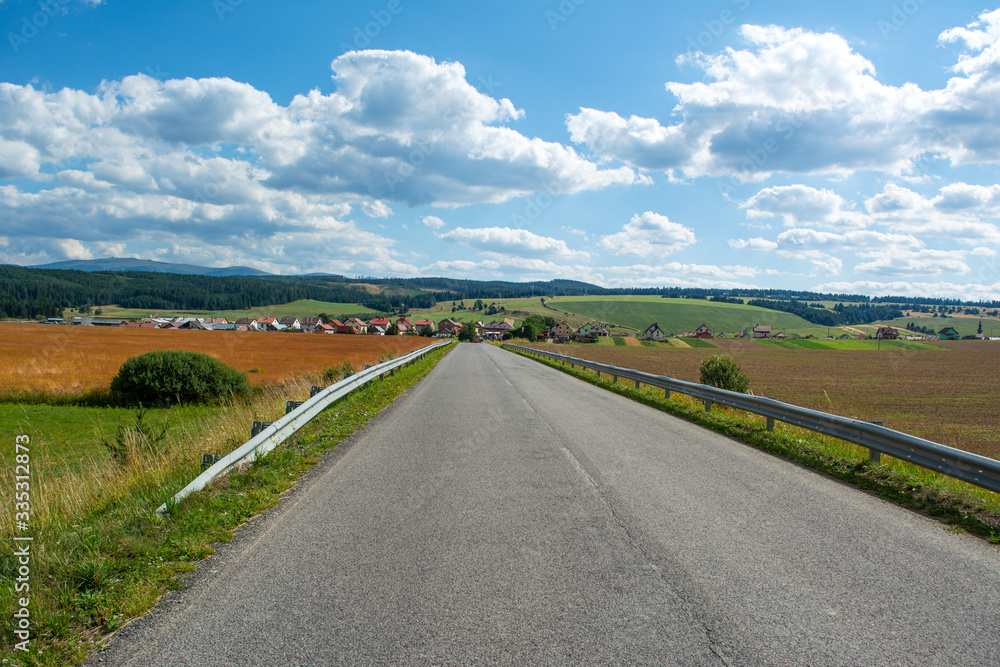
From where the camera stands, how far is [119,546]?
3902 millimetres

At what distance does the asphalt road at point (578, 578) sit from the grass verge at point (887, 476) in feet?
1.17

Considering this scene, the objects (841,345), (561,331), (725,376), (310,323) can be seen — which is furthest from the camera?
(310,323)

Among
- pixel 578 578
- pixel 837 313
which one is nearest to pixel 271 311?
pixel 578 578

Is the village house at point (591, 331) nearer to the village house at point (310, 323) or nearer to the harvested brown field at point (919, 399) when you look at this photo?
the village house at point (310, 323)

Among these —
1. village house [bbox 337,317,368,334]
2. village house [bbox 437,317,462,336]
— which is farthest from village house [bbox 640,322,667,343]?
village house [bbox 337,317,368,334]

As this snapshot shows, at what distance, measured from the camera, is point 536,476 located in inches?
249

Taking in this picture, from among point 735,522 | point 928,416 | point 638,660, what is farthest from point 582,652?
point 928,416

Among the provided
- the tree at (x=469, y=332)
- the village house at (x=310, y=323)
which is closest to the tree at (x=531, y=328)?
the tree at (x=469, y=332)

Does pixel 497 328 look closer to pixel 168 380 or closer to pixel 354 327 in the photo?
pixel 354 327

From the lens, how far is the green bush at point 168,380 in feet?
53.9

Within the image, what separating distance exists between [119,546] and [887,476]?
311 inches

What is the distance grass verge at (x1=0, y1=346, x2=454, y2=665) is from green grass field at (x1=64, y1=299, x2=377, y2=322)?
153 m

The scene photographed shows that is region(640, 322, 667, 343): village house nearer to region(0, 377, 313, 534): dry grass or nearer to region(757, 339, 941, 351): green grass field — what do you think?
region(757, 339, 941, 351): green grass field

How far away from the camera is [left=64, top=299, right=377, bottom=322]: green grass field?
14175 centimetres
